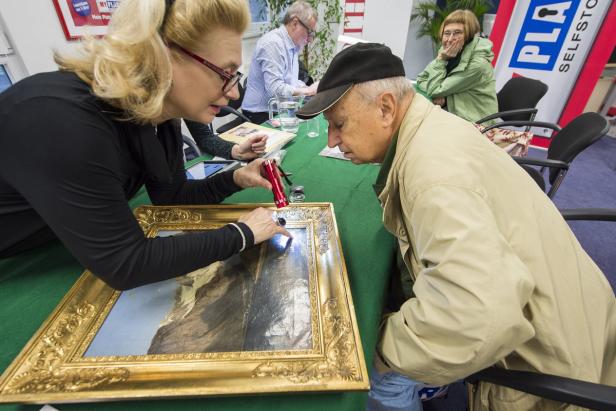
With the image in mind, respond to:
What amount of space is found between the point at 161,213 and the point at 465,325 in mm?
1010

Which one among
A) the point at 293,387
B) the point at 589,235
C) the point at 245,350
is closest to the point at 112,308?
the point at 245,350

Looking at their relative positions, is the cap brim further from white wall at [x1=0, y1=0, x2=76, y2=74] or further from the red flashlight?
white wall at [x1=0, y1=0, x2=76, y2=74]

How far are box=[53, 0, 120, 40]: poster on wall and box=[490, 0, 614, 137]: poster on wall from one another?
14.6ft

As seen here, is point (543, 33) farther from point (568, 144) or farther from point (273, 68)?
point (273, 68)

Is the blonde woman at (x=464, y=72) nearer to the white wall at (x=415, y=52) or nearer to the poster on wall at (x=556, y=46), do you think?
the poster on wall at (x=556, y=46)

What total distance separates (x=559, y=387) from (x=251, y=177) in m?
1.09

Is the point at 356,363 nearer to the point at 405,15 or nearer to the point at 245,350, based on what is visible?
the point at 245,350

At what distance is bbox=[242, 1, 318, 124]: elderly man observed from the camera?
2.74m

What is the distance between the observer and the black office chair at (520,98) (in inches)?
104

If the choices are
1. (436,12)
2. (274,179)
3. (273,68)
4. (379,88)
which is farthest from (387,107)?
(436,12)

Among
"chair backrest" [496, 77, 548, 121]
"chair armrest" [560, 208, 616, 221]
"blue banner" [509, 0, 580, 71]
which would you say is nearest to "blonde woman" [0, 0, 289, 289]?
"chair armrest" [560, 208, 616, 221]

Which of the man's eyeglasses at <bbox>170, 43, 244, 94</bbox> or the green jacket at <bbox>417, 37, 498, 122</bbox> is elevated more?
the man's eyeglasses at <bbox>170, 43, 244, 94</bbox>

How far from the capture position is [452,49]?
2.91 meters

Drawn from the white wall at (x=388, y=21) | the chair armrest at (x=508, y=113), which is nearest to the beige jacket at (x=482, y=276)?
the chair armrest at (x=508, y=113)
